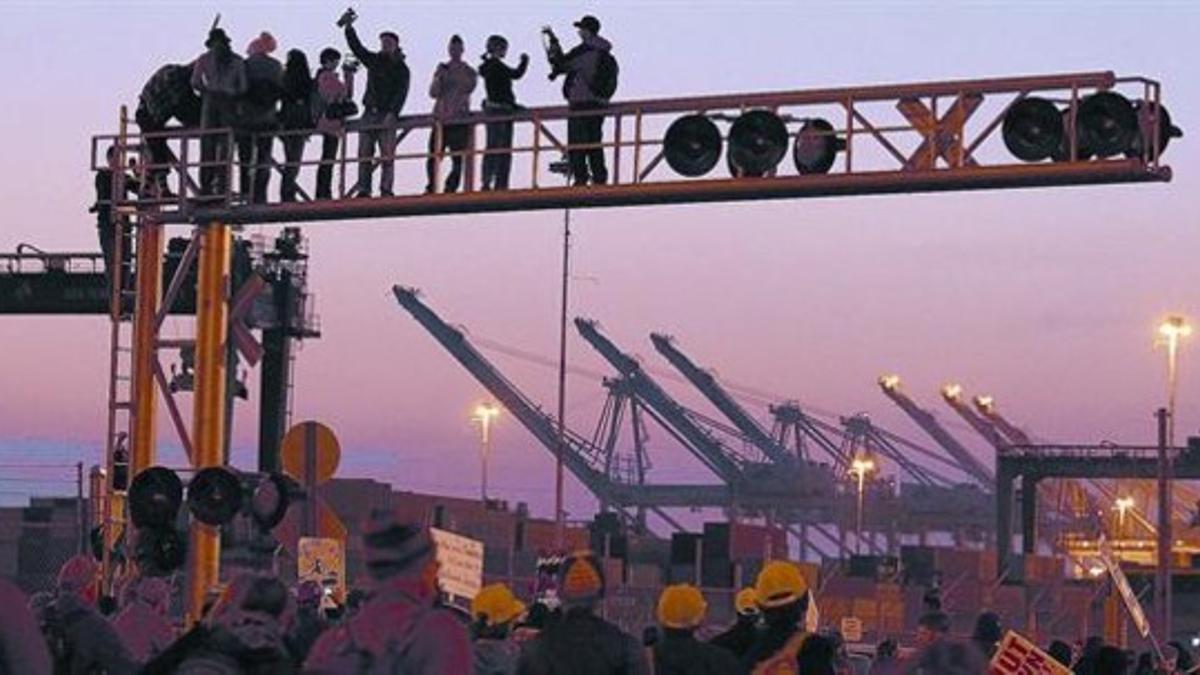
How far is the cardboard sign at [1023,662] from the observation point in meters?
12.6

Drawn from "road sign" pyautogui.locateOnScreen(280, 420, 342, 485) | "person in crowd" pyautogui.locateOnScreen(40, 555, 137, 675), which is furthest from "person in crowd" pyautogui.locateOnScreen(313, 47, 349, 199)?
"person in crowd" pyautogui.locateOnScreen(40, 555, 137, 675)

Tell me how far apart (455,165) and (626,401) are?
459 feet

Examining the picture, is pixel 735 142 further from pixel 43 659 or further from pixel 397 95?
pixel 43 659

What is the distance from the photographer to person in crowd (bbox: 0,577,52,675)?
7.38 m

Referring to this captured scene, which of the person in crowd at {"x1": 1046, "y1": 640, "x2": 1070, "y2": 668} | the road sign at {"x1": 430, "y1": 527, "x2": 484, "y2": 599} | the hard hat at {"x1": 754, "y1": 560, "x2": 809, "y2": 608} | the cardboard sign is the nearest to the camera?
the hard hat at {"x1": 754, "y1": 560, "x2": 809, "y2": 608}

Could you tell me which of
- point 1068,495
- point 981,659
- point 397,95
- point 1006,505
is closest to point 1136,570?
point 1006,505

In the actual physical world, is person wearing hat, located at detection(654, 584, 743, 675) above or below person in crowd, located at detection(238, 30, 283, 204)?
below

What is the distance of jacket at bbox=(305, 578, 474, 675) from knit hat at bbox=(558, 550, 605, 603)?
7.33 feet

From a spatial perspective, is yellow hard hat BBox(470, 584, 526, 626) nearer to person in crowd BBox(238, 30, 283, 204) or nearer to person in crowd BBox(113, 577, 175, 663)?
person in crowd BBox(113, 577, 175, 663)

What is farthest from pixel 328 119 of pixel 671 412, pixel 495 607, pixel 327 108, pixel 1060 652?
pixel 671 412

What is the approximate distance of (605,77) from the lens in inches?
942

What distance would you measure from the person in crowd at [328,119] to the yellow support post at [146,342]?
5.51 ft

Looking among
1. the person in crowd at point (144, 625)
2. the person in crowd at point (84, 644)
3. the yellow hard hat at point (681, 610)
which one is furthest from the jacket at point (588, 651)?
the person in crowd at point (144, 625)

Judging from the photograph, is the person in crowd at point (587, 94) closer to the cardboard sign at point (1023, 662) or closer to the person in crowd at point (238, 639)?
the cardboard sign at point (1023, 662)
